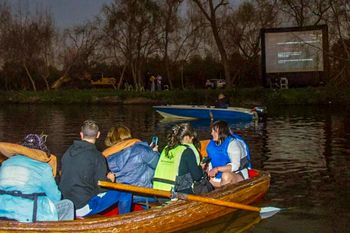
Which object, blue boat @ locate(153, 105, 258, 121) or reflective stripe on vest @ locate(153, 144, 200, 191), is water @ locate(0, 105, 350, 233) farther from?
reflective stripe on vest @ locate(153, 144, 200, 191)

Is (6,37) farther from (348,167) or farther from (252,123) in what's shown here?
(348,167)

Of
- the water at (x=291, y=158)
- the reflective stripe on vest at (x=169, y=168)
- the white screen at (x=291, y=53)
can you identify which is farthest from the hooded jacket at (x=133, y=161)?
the white screen at (x=291, y=53)

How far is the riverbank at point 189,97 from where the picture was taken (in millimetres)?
40562

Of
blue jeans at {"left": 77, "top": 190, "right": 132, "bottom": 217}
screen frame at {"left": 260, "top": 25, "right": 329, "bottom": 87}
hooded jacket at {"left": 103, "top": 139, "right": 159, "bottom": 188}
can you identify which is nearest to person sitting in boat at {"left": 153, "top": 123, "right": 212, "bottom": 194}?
hooded jacket at {"left": 103, "top": 139, "right": 159, "bottom": 188}

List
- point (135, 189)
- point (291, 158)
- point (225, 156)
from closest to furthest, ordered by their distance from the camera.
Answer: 1. point (135, 189)
2. point (225, 156)
3. point (291, 158)

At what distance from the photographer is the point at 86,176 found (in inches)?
291

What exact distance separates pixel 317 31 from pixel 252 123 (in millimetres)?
16053

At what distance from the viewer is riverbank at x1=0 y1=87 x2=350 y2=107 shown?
133ft

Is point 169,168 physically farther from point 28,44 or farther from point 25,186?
point 28,44

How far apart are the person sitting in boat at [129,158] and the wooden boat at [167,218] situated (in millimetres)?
779

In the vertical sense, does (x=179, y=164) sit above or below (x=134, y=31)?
below

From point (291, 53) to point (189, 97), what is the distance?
8452 millimetres

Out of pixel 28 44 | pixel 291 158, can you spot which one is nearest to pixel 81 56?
pixel 28 44

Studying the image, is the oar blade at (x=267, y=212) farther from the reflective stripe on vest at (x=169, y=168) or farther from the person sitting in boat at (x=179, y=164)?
the reflective stripe on vest at (x=169, y=168)
